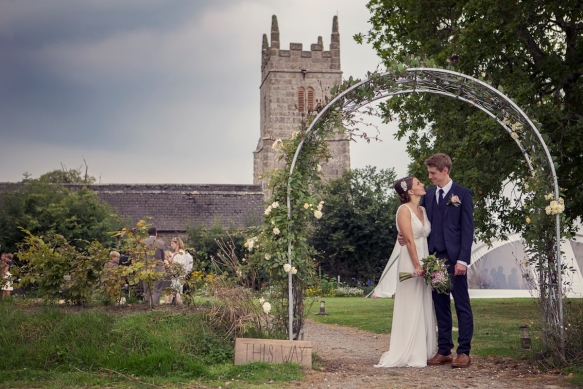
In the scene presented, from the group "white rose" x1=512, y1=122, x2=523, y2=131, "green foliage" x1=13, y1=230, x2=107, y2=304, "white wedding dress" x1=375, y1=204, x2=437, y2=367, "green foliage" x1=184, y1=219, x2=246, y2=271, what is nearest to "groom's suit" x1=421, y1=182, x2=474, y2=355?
"white wedding dress" x1=375, y1=204, x2=437, y2=367

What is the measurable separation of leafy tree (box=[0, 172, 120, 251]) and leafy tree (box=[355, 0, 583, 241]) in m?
16.0

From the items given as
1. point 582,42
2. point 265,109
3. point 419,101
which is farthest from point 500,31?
point 265,109

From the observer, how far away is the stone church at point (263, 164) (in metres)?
39.9

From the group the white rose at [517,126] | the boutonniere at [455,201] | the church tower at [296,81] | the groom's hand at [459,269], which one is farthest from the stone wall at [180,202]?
the groom's hand at [459,269]

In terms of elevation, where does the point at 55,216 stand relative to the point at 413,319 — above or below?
above

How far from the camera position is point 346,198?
3362 centimetres

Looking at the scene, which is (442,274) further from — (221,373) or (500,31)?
(500,31)

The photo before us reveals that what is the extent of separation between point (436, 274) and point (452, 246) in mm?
405

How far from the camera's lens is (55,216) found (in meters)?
26.8

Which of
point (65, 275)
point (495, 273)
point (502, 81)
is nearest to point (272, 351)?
point (65, 275)

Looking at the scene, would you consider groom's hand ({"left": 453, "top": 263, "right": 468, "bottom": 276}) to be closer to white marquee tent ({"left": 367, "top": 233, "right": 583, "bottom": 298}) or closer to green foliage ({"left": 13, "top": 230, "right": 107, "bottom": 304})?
green foliage ({"left": 13, "top": 230, "right": 107, "bottom": 304})

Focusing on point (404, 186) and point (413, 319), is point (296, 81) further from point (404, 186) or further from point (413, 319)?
point (413, 319)

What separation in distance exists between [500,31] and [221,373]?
9046 millimetres

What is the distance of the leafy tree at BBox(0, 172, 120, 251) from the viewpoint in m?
26.8
